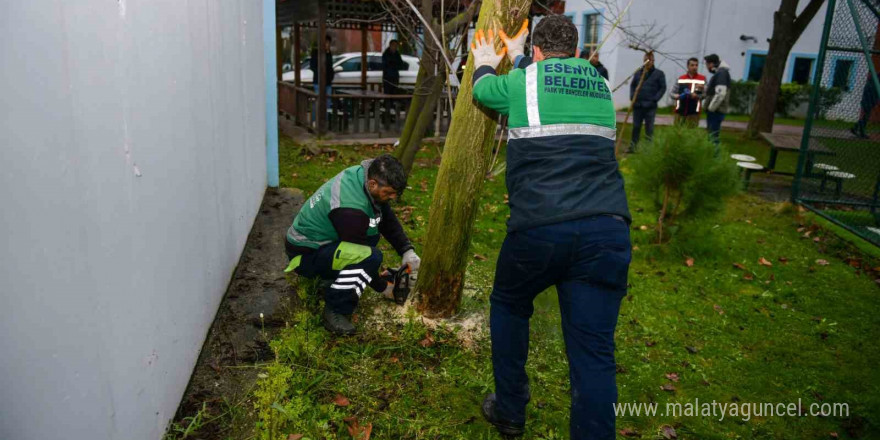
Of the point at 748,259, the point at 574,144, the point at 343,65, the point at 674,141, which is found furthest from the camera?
the point at 343,65

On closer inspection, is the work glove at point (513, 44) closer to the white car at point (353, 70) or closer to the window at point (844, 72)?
the window at point (844, 72)

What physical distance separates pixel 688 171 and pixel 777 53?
36.2 feet

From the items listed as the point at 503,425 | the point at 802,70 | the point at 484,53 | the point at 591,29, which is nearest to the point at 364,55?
the point at 591,29

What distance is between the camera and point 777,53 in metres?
15.2

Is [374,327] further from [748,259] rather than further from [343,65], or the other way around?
[343,65]

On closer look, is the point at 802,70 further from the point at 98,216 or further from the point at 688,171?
the point at 98,216

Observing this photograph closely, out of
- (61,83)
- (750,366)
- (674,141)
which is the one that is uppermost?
(61,83)

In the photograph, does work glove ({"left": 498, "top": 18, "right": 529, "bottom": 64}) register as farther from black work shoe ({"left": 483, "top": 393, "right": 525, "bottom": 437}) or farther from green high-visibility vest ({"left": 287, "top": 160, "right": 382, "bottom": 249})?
black work shoe ({"left": 483, "top": 393, "right": 525, "bottom": 437})

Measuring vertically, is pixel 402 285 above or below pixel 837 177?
below

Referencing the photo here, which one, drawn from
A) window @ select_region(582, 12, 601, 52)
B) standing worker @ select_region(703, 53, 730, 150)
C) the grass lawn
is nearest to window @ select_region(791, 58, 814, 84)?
window @ select_region(582, 12, 601, 52)

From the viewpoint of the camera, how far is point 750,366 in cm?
450

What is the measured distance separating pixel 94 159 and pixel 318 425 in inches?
66.6

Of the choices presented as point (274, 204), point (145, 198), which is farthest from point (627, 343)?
point (274, 204)

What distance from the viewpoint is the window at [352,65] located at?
19875mm
